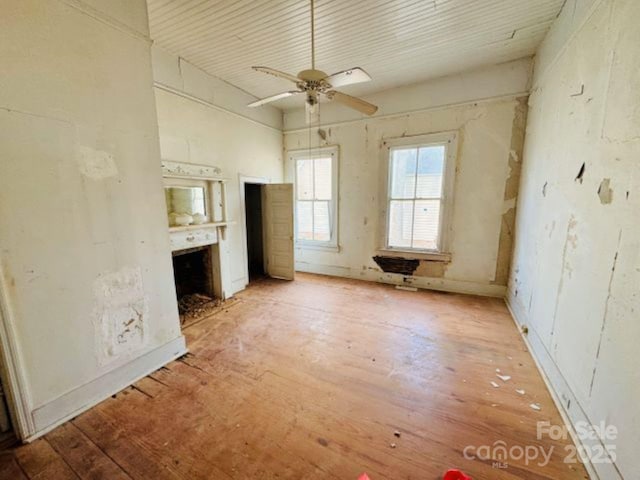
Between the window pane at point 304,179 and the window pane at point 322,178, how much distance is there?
0.42 feet

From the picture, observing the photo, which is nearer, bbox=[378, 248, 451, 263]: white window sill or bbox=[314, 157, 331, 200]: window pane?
bbox=[378, 248, 451, 263]: white window sill

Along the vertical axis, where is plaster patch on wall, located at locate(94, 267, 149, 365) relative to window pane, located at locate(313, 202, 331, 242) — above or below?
below

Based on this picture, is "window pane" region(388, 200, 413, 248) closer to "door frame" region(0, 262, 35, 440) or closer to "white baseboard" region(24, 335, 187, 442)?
"white baseboard" region(24, 335, 187, 442)

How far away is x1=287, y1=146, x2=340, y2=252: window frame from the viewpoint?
4.46 meters

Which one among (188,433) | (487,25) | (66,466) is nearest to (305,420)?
(188,433)

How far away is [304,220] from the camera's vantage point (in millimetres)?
4973

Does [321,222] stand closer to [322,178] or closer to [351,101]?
[322,178]

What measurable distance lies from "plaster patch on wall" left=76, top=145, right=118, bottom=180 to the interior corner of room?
0.02 m

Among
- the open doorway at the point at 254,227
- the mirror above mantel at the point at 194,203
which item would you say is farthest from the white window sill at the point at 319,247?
the mirror above mantel at the point at 194,203

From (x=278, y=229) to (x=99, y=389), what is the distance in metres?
3.13

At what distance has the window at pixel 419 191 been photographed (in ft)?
12.1

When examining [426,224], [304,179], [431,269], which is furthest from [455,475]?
[304,179]

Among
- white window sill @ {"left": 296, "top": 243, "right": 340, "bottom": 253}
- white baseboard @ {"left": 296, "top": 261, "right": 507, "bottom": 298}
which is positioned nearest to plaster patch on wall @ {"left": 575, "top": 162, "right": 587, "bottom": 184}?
white baseboard @ {"left": 296, "top": 261, "right": 507, "bottom": 298}

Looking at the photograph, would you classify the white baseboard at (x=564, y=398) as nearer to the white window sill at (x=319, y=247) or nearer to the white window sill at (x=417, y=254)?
Answer: the white window sill at (x=417, y=254)
